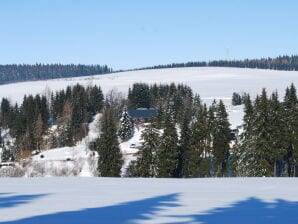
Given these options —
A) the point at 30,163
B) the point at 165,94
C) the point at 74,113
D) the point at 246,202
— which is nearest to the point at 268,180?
the point at 246,202

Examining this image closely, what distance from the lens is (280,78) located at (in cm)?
19550

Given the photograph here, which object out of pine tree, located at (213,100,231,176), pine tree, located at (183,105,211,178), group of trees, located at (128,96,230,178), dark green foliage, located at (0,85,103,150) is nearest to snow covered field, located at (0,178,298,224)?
group of trees, located at (128,96,230,178)

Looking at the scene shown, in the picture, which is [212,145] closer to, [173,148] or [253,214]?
[173,148]

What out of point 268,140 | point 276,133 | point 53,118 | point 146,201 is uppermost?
point 146,201

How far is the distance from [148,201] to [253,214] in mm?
2572

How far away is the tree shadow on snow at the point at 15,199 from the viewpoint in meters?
10.8

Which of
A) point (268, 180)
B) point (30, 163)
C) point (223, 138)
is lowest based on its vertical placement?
point (30, 163)

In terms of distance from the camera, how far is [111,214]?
9.72 m

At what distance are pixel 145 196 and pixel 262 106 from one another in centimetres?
3373

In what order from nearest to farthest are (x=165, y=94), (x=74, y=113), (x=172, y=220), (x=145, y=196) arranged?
→ (x=172, y=220) → (x=145, y=196) → (x=74, y=113) → (x=165, y=94)

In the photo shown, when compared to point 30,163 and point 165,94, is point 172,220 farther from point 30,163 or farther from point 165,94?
point 165,94

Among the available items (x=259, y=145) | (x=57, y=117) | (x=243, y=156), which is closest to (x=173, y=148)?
(x=243, y=156)

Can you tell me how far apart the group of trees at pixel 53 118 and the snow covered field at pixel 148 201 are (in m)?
73.0

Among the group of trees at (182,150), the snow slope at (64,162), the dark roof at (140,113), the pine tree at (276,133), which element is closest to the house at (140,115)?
the dark roof at (140,113)
